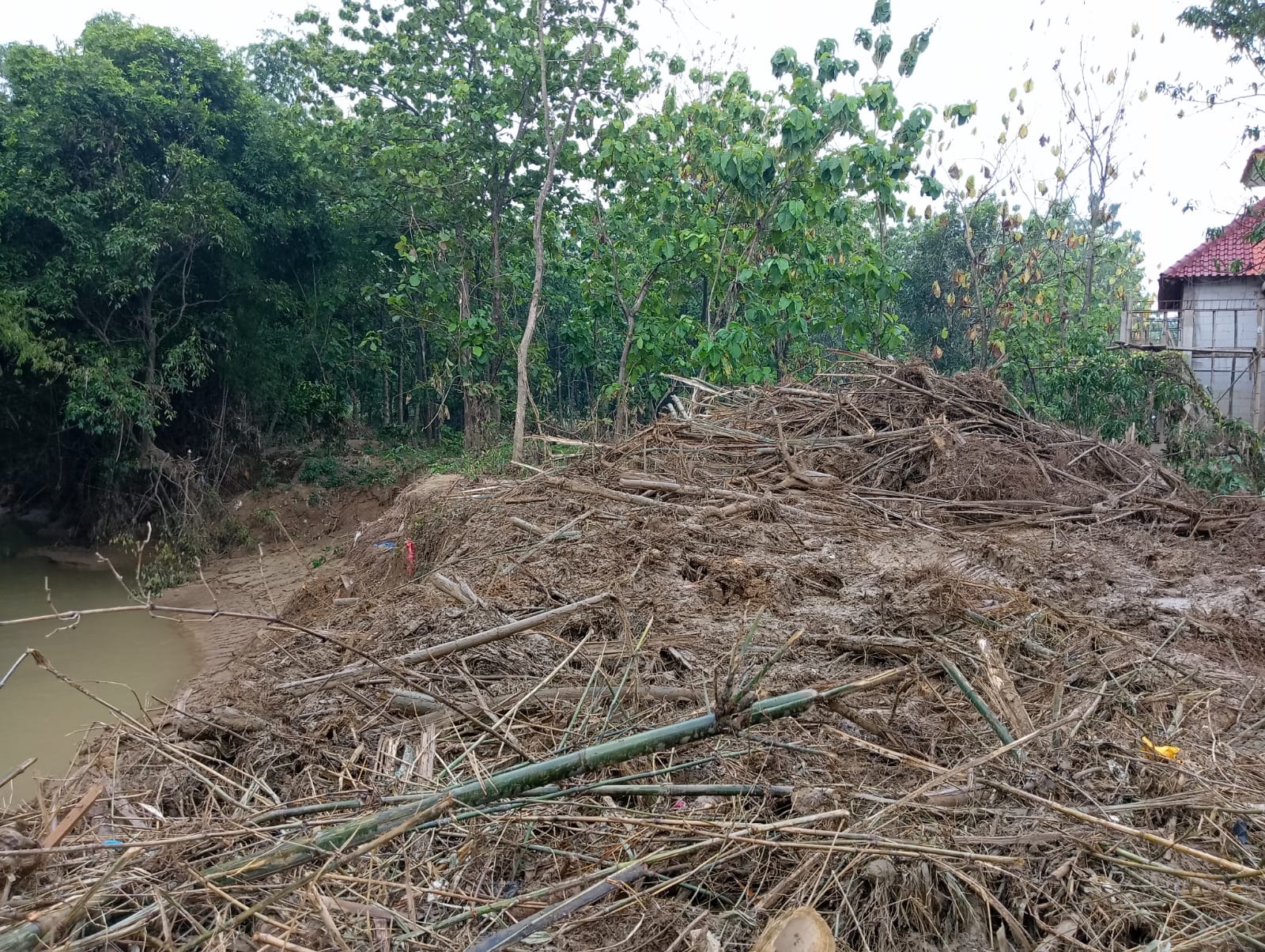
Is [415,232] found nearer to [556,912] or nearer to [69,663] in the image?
[69,663]

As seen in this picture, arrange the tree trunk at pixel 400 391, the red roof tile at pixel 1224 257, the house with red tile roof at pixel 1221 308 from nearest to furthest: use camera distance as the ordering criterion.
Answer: the house with red tile roof at pixel 1221 308 < the red roof tile at pixel 1224 257 < the tree trunk at pixel 400 391

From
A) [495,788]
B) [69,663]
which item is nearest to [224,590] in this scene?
[69,663]

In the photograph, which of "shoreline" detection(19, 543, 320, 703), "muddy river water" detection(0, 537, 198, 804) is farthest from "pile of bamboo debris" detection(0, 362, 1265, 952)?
"shoreline" detection(19, 543, 320, 703)

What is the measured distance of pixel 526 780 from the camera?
79.4 inches

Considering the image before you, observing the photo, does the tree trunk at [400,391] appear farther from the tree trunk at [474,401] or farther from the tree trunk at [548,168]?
the tree trunk at [548,168]

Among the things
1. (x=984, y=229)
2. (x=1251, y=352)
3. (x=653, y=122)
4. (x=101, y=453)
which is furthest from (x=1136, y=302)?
(x=101, y=453)

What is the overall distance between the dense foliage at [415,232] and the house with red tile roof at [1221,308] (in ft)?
6.54

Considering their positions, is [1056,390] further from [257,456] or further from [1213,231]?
[257,456]

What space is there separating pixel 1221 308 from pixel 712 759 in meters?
14.6

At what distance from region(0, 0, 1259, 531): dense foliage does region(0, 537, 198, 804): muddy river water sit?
3.89ft

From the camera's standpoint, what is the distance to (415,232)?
11438 mm

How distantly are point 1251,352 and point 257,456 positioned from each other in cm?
1285

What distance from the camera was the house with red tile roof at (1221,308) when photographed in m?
12.1

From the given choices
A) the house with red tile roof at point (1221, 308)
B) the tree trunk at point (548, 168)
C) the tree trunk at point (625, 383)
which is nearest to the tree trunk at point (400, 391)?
the tree trunk at point (625, 383)
